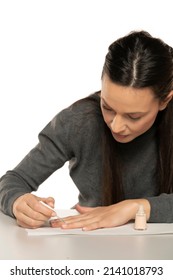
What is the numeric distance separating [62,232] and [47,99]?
69.5 inches

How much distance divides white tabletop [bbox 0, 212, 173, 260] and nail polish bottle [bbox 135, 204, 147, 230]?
0.05m

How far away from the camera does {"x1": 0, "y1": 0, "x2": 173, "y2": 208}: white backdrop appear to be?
10.7ft

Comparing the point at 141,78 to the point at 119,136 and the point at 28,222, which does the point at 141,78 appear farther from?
the point at 28,222

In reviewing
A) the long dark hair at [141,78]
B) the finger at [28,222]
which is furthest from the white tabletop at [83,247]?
the long dark hair at [141,78]

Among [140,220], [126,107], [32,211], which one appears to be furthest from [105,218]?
[126,107]

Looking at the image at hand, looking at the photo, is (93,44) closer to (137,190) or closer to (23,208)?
(137,190)

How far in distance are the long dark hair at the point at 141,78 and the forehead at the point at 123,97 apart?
0.05ft

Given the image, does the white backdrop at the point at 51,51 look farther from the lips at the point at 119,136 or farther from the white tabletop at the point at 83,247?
the white tabletop at the point at 83,247

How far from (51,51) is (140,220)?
1789 mm

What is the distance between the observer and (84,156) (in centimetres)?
214

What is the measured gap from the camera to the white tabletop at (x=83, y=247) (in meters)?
1.45

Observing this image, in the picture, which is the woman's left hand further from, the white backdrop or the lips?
the white backdrop

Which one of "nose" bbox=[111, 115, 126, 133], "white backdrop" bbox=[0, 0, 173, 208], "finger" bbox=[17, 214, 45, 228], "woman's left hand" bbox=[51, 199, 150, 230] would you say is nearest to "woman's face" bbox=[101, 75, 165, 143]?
"nose" bbox=[111, 115, 126, 133]

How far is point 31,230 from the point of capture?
171 centimetres
